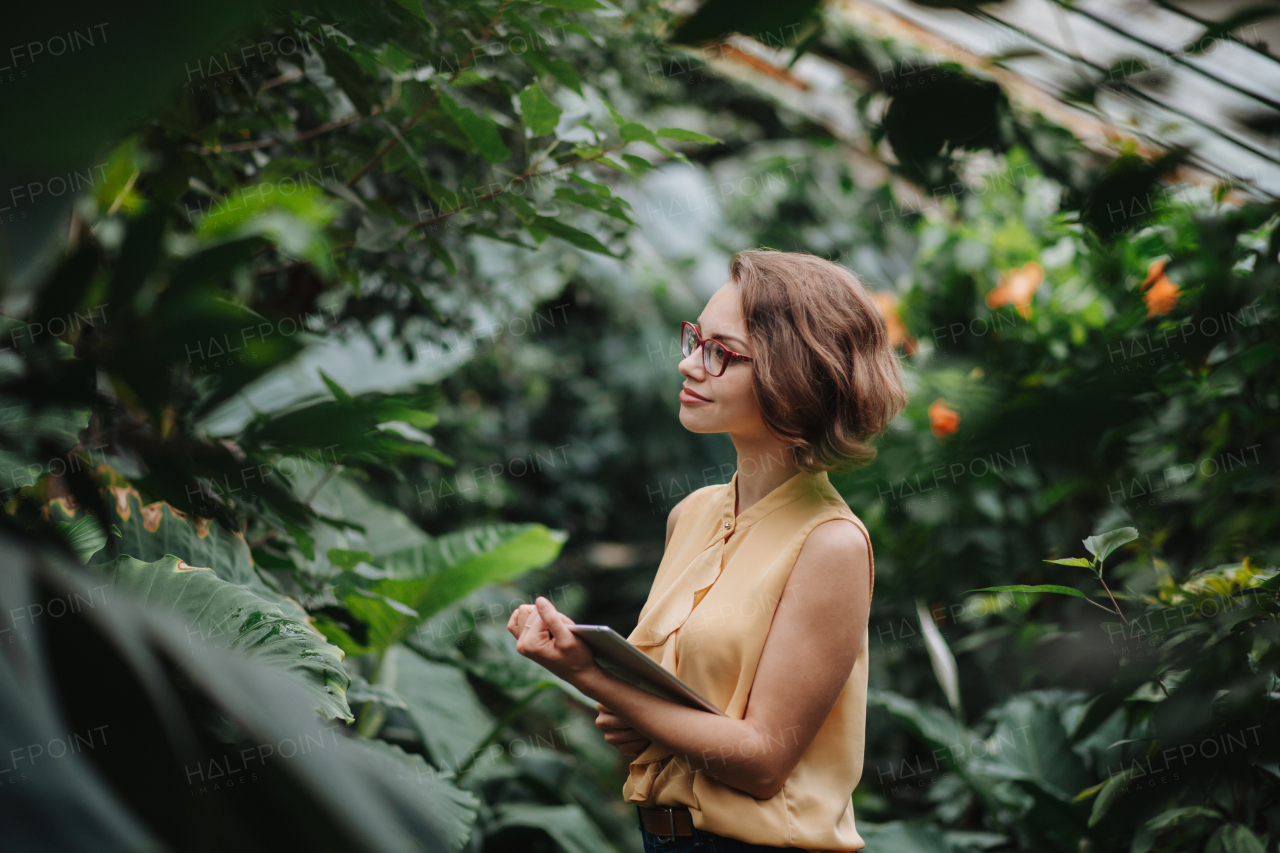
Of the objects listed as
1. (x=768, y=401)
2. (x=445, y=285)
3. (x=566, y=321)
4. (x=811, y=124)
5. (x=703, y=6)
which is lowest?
(x=566, y=321)

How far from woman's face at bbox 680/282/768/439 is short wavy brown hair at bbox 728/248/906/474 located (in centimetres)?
1

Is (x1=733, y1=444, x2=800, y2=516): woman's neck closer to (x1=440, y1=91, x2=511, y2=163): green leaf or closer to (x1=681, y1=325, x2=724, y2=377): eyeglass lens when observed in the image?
(x1=681, y1=325, x2=724, y2=377): eyeglass lens

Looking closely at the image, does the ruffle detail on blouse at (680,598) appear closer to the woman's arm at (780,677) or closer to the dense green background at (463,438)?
the woman's arm at (780,677)

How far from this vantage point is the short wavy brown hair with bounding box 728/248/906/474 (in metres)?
0.91

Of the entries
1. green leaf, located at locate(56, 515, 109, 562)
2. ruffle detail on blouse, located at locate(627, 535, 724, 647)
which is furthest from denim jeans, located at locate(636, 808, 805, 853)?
green leaf, located at locate(56, 515, 109, 562)

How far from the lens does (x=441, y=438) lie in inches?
132

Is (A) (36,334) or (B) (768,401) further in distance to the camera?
(B) (768,401)

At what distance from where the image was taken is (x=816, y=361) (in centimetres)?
91

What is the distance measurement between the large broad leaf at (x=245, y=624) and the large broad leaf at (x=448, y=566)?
2.12 ft

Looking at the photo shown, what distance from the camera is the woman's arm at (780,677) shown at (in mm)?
828

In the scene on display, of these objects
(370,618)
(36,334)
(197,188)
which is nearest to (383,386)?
(370,618)

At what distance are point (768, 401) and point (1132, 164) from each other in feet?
1.89

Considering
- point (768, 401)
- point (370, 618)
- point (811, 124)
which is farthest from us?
point (811, 124)

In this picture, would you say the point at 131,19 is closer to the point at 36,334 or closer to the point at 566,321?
the point at 36,334
